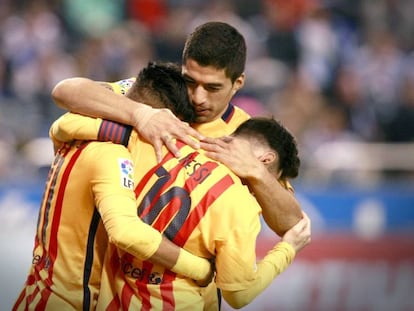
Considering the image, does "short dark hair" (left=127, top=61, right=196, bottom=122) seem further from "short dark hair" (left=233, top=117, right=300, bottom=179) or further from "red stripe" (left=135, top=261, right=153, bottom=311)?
"red stripe" (left=135, top=261, right=153, bottom=311)

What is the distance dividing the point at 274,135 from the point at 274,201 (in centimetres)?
30

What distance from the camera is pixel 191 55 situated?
4.36 m

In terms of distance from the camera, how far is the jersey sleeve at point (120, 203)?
3803 mm

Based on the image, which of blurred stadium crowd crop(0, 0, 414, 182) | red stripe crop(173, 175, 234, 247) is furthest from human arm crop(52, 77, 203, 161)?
blurred stadium crowd crop(0, 0, 414, 182)

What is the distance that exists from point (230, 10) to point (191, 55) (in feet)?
22.3

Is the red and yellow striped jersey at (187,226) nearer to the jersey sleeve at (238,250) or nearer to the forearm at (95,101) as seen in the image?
the jersey sleeve at (238,250)

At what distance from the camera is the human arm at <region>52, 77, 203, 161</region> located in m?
4.02

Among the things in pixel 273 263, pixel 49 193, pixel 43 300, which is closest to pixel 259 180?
pixel 273 263

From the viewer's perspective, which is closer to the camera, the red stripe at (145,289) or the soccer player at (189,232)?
the soccer player at (189,232)

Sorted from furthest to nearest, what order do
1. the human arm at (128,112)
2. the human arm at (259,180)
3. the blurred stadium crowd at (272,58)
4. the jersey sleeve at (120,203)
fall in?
the blurred stadium crowd at (272,58) → the human arm at (259,180) → the human arm at (128,112) → the jersey sleeve at (120,203)

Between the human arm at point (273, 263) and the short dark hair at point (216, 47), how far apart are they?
0.75 m

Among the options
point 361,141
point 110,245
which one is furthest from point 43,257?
point 361,141

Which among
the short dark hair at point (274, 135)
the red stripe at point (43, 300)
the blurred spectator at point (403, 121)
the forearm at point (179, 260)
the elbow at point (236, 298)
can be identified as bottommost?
the red stripe at point (43, 300)

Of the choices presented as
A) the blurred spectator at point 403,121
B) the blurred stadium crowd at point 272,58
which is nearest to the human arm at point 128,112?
the blurred stadium crowd at point 272,58
